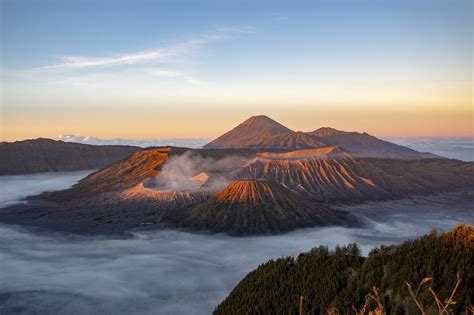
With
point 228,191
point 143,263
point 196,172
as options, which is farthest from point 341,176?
point 143,263

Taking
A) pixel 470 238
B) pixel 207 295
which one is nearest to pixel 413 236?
pixel 207 295

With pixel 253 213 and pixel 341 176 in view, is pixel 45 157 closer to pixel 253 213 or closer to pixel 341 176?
pixel 341 176

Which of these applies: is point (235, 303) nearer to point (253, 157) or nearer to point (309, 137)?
point (253, 157)

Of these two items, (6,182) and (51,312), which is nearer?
(51,312)

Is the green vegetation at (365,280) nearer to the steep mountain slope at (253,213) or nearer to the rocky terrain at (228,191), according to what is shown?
the steep mountain slope at (253,213)

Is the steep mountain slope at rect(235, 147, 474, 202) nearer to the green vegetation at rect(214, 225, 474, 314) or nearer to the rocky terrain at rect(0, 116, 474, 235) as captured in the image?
the rocky terrain at rect(0, 116, 474, 235)
